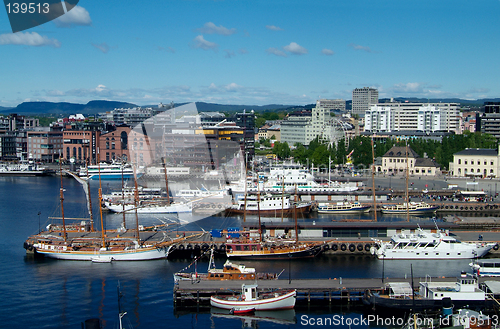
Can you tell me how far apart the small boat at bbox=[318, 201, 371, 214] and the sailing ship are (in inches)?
409

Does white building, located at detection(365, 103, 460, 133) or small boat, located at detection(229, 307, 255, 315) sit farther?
white building, located at detection(365, 103, 460, 133)

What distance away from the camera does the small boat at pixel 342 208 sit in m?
24.7

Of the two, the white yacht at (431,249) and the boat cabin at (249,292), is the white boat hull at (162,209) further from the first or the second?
the boat cabin at (249,292)

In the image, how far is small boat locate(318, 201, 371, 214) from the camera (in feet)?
81.0

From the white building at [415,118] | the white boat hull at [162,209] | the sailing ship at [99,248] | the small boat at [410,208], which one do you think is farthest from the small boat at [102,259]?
the white building at [415,118]

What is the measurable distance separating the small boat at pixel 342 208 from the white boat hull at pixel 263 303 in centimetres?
1320

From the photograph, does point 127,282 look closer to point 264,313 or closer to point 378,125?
point 264,313

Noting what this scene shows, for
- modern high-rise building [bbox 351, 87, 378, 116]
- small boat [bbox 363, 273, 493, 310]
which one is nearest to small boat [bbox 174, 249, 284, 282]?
small boat [bbox 363, 273, 493, 310]

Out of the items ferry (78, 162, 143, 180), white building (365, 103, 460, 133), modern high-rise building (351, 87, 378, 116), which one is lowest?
ferry (78, 162, 143, 180)

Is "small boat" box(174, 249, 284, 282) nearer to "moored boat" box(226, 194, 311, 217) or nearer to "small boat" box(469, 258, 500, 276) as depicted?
"small boat" box(469, 258, 500, 276)

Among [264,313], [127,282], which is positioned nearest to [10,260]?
[127,282]

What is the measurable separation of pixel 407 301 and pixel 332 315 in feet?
5.15

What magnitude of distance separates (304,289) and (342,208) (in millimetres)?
13082

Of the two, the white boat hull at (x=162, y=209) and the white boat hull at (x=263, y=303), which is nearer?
the white boat hull at (x=263, y=303)
